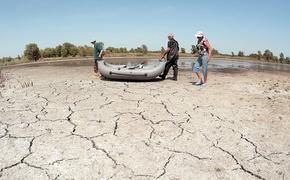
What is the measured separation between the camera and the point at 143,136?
Result: 12.9 ft

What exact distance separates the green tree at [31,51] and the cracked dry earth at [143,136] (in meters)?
19.7

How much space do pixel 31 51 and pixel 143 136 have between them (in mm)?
23579

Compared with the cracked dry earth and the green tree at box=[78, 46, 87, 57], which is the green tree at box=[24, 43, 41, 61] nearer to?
the green tree at box=[78, 46, 87, 57]

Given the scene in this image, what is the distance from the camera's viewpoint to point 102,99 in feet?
19.3

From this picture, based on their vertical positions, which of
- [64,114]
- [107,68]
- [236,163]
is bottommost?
[236,163]

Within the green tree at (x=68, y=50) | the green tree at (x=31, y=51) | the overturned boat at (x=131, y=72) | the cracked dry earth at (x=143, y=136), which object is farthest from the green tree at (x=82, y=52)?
the cracked dry earth at (x=143, y=136)

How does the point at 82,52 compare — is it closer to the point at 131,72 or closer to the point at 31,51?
the point at 31,51

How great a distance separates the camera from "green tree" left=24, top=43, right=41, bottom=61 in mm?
24406

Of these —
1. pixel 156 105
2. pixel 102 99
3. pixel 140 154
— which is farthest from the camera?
pixel 102 99

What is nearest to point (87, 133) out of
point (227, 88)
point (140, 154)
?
point (140, 154)

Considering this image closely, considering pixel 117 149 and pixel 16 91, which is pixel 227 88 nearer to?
pixel 117 149

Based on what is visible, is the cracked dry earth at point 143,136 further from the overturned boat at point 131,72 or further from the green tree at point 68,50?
the green tree at point 68,50

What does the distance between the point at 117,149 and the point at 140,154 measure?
33cm

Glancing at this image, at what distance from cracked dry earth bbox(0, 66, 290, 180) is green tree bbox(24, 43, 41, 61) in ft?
64.7
